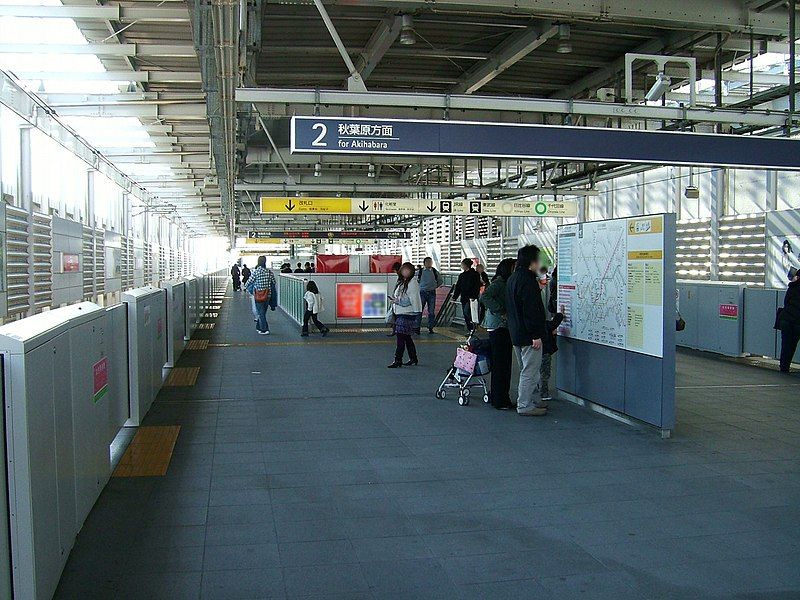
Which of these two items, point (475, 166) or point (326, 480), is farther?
point (475, 166)

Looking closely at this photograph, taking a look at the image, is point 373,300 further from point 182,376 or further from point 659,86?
point 659,86

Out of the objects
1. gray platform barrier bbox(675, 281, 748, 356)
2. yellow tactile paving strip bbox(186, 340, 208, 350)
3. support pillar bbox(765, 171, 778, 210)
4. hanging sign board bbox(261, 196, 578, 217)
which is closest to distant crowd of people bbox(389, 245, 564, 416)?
gray platform barrier bbox(675, 281, 748, 356)

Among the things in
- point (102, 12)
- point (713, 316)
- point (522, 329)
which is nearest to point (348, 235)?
point (713, 316)

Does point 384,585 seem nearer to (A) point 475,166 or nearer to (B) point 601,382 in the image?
(B) point 601,382

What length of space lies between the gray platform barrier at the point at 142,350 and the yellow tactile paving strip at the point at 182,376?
2.45 feet

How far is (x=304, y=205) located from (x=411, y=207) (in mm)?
2852

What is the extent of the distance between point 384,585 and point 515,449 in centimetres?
301

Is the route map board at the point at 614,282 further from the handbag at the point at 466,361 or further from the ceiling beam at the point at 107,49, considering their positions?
the ceiling beam at the point at 107,49

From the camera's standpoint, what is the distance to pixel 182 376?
10.8 metres

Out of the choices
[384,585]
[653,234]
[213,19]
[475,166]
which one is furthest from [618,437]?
[475,166]

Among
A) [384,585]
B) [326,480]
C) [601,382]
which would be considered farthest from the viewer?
[601,382]

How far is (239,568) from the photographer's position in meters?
4.02

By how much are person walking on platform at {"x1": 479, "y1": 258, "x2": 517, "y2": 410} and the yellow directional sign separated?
12.1 m

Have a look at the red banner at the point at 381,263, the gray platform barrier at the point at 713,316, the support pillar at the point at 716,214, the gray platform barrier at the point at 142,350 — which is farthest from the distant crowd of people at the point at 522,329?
the red banner at the point at 381,263
